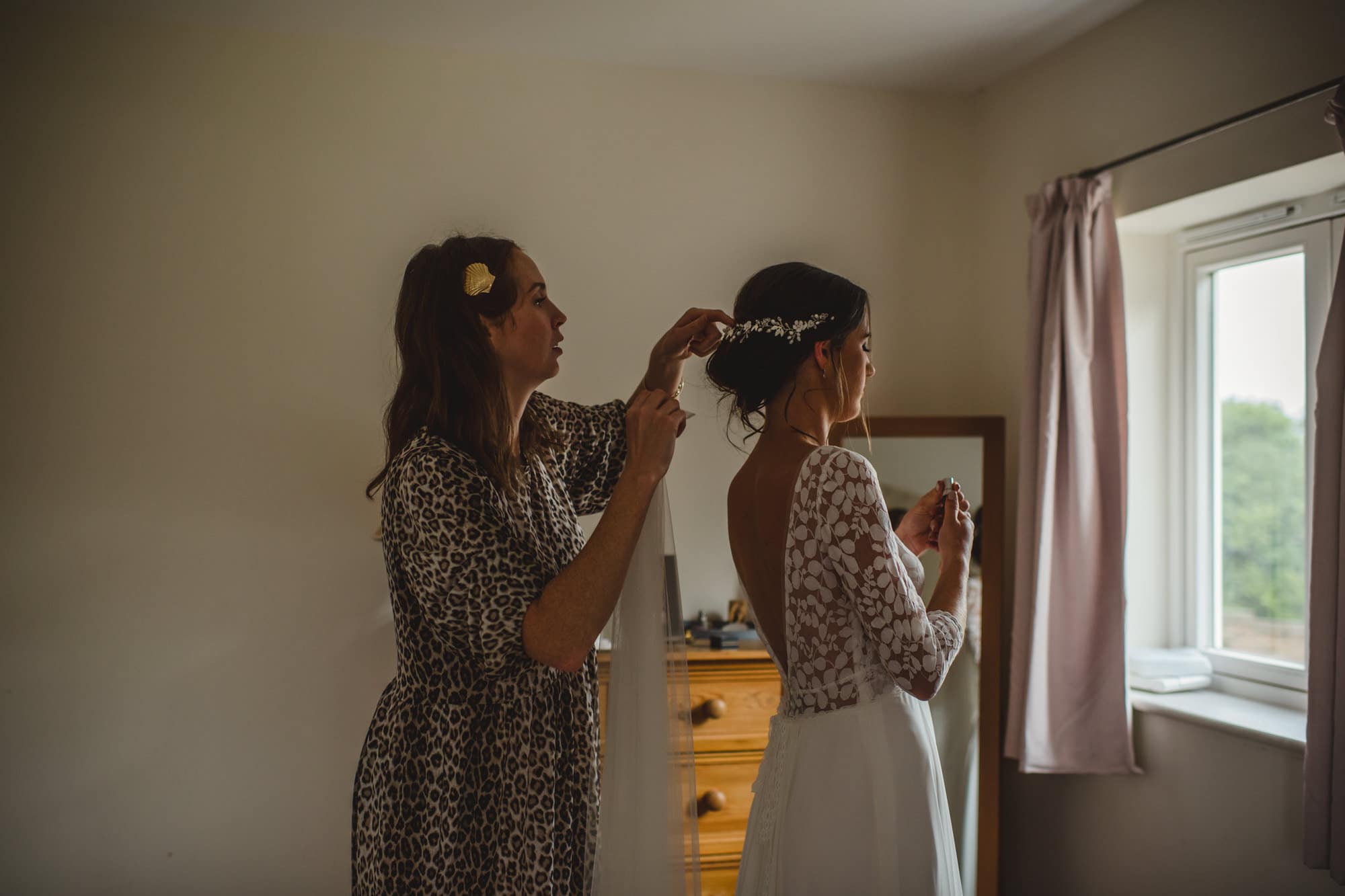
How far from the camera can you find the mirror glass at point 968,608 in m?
2.96

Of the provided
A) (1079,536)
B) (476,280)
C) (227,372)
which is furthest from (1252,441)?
(227,372)

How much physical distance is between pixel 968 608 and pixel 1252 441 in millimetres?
901

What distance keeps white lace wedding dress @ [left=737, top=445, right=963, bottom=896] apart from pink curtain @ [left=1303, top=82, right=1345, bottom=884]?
99 cm

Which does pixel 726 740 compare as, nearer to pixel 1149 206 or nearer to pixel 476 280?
pixel 476 280

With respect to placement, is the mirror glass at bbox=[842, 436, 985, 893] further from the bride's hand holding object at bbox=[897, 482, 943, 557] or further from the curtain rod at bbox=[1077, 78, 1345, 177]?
the bride's hand holding object at bbox=[897, 482, 943, 557]

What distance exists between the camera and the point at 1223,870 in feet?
7.82

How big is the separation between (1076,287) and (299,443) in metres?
2.25

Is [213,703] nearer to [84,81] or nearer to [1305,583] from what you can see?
[84,81]

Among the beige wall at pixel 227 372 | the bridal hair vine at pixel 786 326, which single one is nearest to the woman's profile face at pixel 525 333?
the bridal hair vine at pixel 786 326

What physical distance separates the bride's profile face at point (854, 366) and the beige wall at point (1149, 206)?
1.34m

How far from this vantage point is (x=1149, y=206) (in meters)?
2.66

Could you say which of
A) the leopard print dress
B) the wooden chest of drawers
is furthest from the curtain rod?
the leopard print dress

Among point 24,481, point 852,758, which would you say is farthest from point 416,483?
point 24,481

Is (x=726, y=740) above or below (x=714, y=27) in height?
below
